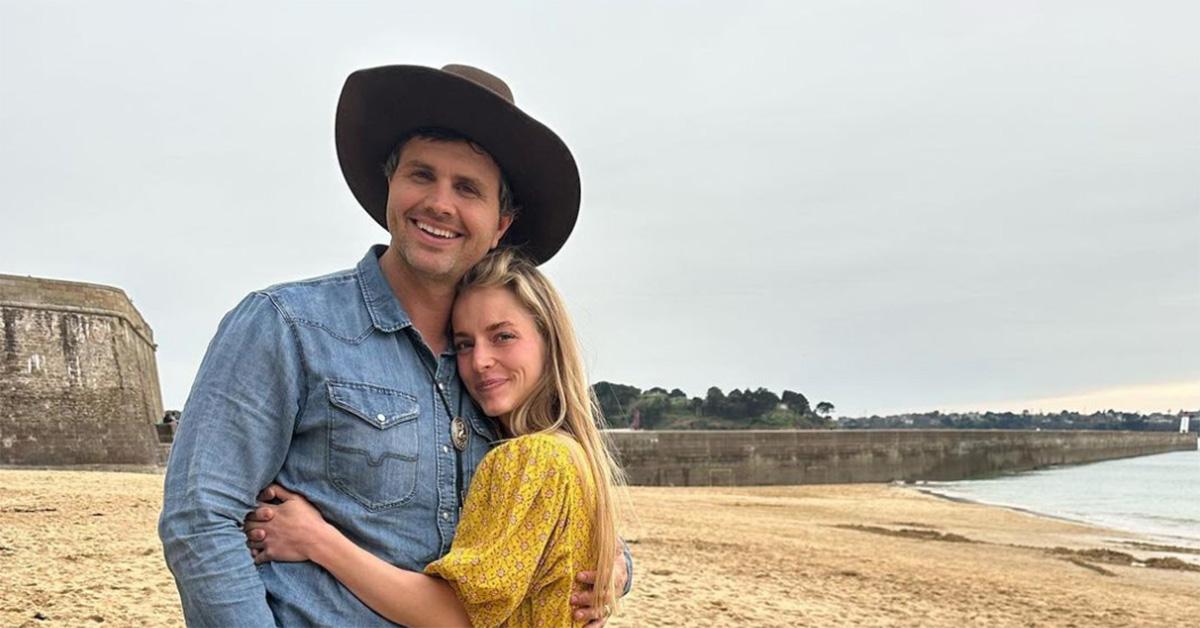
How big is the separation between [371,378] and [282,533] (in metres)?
0.32

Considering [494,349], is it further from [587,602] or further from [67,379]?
[67,379]

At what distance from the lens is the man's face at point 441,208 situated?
1813mm

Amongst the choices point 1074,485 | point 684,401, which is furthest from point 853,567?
point 684,401

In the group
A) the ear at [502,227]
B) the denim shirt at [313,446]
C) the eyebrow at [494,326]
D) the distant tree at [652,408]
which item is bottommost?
the distant tree at [652,408]

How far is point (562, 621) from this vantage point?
1800 millimetres

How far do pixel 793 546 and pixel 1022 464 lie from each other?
1796 inches

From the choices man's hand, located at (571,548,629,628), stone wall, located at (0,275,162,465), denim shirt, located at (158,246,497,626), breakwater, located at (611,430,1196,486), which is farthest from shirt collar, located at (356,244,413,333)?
breakwater, located at (611,430,1196,486)

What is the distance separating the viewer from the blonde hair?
184 centimetres

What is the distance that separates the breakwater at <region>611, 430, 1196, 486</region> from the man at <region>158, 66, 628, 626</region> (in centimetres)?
2517

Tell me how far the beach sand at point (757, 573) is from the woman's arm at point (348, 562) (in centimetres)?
440

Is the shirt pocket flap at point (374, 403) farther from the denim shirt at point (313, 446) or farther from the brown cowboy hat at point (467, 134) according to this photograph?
the brown cowboy hat at point (467, 134)

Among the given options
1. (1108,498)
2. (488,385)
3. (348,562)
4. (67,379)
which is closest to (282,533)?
(348,562)

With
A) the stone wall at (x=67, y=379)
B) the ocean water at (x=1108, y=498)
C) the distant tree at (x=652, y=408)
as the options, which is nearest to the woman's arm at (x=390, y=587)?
the ocean water at (x=1108, y=498)

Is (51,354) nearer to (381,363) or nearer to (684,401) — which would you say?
(381,363)
